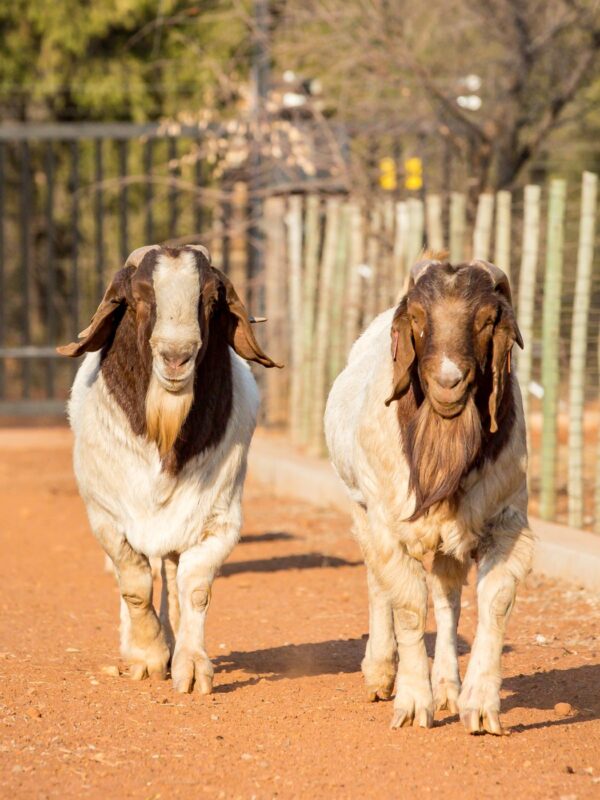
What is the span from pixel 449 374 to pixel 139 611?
79.4 inches

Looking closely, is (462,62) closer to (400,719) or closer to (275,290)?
(275,290)

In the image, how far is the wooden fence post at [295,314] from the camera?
1441 cm

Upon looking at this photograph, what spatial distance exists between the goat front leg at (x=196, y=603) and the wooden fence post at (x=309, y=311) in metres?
7.38

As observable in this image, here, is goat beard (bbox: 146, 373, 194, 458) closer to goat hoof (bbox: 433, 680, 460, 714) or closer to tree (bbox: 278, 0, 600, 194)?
goat hoof (bbox: 433, 680, 460, 714)

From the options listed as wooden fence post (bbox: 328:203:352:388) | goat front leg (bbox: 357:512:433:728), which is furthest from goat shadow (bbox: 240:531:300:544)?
goat front leg (bbox: 357:512:433:728)

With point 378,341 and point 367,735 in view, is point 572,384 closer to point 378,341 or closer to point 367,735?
point 378,341

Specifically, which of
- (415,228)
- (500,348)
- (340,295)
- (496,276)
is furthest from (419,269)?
(340,295)

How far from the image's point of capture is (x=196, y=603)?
6.52m

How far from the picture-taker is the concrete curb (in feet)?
28.3

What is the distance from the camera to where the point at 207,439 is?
270 inches

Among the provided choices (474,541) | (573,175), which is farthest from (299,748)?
(573,175)

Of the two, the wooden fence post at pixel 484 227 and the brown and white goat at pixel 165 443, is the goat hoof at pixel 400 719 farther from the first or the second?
the wooden fence post at pixel 484 227

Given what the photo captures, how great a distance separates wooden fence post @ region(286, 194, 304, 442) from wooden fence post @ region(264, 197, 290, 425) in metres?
0.27

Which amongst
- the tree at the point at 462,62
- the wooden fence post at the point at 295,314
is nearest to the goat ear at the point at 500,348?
the tree at the point at 462,62
